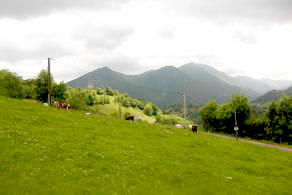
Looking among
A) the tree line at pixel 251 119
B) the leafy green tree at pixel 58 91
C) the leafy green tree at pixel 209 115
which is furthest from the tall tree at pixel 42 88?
the tree line at pixel 251 119

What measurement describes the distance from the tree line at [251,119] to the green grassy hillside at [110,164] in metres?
80.3

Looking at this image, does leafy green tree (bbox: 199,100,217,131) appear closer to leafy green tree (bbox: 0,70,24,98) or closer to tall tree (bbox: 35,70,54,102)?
tall tree (bbox: 35,70,54,102)

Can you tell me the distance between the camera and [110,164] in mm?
24812

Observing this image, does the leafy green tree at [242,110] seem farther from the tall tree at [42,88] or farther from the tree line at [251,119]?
the tall tree at [42,88]

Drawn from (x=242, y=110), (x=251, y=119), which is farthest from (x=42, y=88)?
(x=251, y=119)

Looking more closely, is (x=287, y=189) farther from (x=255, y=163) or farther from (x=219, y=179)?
(x=255, y=163)

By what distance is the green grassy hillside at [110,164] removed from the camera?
1959cm

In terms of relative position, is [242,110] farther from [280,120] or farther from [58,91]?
[58,91]

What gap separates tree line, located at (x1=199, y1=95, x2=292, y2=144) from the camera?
367ft

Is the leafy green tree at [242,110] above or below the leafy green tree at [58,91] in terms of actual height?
below

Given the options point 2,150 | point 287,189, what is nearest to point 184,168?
point 287,189

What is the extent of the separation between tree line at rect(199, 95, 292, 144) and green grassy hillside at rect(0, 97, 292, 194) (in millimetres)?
80276

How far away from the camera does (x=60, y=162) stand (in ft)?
74.3

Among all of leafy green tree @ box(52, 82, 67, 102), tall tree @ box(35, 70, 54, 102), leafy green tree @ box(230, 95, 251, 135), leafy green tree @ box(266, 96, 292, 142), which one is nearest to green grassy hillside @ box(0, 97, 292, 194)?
leafy green tree @ box(266, 96, 292, 142)
